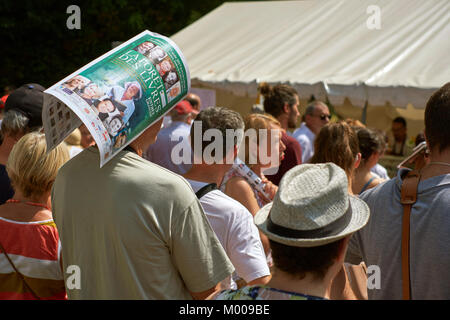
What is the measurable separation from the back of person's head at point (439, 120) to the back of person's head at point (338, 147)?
4.40 ft

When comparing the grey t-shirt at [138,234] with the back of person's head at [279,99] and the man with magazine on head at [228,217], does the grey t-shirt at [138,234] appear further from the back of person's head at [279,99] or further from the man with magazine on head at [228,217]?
the back of person's head at [279,99]

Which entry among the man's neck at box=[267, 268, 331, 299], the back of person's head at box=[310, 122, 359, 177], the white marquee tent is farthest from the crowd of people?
the white marquee tent

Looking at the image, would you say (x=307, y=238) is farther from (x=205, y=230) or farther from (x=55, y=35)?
(x=55, y=35)

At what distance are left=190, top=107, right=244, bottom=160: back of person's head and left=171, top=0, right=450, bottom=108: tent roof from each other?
3.91 meters

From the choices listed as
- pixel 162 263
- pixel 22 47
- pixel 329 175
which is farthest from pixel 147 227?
pixel 22 47

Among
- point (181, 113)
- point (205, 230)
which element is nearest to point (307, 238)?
point (205, 230)

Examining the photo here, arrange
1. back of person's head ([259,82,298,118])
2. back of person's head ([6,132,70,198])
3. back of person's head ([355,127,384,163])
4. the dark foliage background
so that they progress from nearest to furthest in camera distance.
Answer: back of person's head ([6,132,70,198]) → back of person's head ([355,127,384,163]) → back of person's head ([259,82,298,118]) → the dark foliage background

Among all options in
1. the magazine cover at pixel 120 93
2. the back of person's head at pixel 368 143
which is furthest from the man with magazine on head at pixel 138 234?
the back of person's head at pixel 368 143

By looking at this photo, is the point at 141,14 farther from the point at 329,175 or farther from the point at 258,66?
the point at 329,175

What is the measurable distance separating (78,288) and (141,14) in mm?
12979

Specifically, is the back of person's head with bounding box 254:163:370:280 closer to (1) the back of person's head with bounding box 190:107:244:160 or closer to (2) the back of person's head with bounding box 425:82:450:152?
(2) the back of person's head with bounding box 425:82:450:152

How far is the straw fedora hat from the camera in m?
1.64

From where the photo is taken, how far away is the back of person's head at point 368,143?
4035 mm
